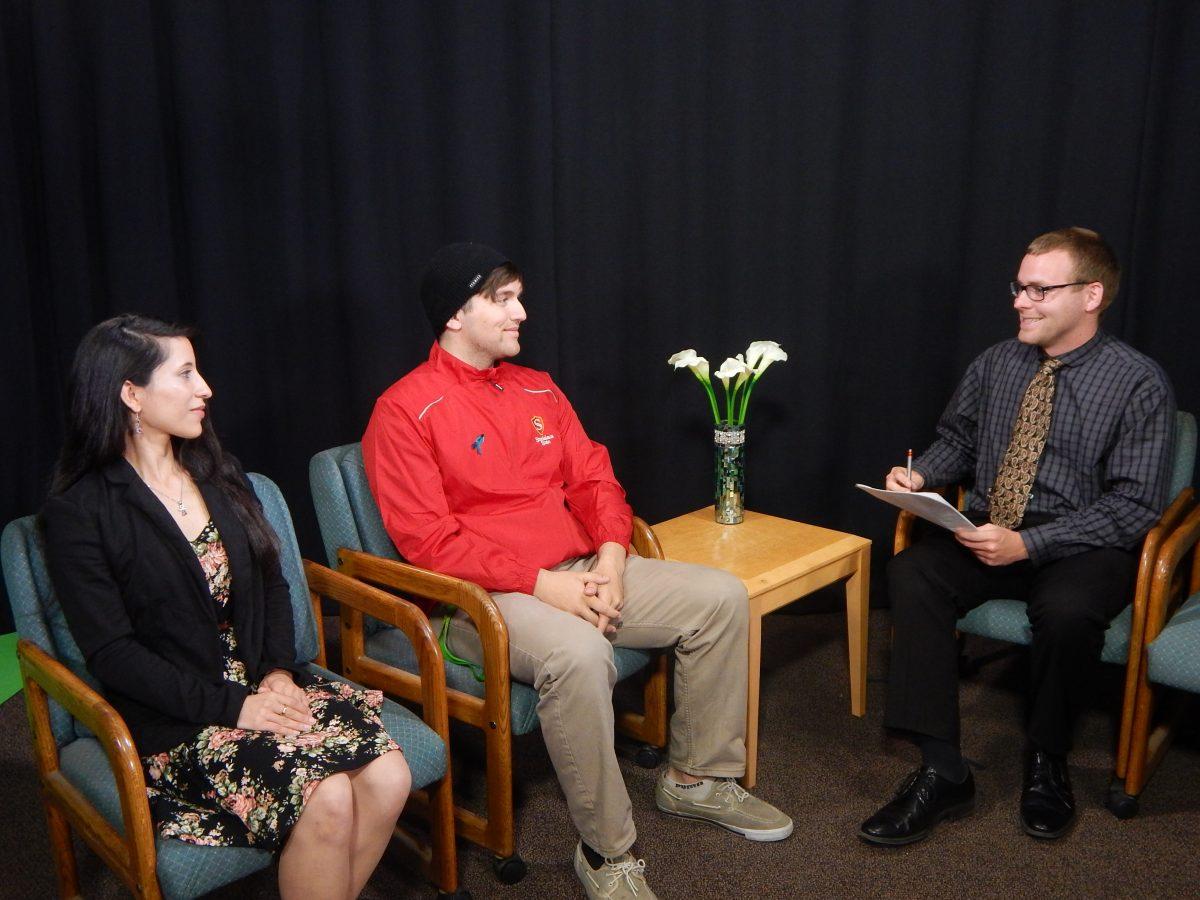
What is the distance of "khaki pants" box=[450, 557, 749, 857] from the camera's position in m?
2.01

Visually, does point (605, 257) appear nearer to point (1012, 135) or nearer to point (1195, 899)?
point (1012, 135)

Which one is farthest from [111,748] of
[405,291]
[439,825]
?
[405,291]

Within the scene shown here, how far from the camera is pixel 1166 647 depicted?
2.15 meters

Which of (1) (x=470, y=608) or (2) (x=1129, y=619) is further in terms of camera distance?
(2) (x=1129, y=619)

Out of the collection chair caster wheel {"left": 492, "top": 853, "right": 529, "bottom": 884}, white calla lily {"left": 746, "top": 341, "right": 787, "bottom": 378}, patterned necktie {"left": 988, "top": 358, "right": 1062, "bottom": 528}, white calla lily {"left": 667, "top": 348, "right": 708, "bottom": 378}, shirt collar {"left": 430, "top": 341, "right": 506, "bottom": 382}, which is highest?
shirt collar {"left": 430, "top": 341, "right": 506, "bottom": 382}

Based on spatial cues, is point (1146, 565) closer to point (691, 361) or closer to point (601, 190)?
point (691, 361)

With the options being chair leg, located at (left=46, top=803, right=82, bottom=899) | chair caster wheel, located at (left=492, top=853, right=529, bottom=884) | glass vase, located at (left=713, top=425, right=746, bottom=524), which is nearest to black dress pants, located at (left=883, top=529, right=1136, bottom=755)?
glass vase, located at (left=713, top=425, right=746, bottom=524)

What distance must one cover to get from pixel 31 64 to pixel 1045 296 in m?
2.84

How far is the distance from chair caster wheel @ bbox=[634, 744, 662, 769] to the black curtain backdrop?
1210mm

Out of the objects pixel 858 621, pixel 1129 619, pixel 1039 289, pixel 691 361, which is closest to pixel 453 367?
pixel 691 361

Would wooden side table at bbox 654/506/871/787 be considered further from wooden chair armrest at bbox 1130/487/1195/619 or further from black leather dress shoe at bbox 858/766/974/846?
wooden chair armrest at bbox 1130/487/1195/619

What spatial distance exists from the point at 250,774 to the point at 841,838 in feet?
4.27

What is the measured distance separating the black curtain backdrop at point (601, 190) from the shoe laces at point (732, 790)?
1436 mm

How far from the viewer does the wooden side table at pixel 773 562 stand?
247 centimetres
